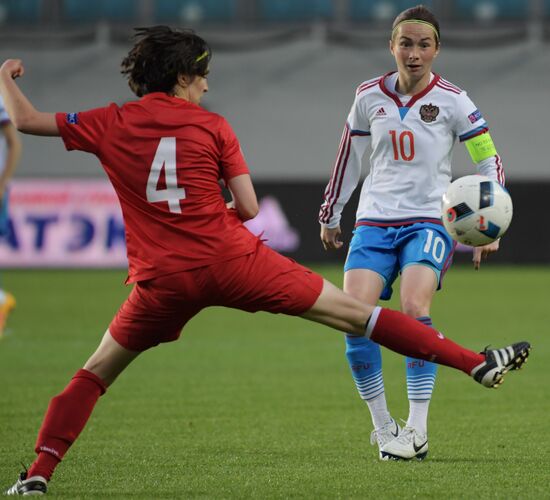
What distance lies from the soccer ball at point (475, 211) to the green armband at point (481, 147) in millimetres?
375

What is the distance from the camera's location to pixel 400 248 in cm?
618

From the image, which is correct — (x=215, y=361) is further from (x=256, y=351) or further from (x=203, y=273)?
(x=203, y=273)

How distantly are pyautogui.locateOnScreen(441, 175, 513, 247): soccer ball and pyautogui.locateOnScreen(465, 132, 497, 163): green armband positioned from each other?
1.23ft

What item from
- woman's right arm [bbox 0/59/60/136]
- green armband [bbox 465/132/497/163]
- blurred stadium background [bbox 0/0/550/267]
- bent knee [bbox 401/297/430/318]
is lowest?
blurred stadium background [bbox 0/0/550/267]

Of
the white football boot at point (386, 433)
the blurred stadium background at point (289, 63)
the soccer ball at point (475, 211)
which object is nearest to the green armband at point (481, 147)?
the soccer ball at point (475, 211)

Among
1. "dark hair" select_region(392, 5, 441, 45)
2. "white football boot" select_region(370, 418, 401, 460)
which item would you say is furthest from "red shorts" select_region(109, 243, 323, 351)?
"dark hair" select_region(392, 5, 441, 45)

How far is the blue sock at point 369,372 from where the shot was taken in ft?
20.2

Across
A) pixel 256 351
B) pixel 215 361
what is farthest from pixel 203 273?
pixel 256 351

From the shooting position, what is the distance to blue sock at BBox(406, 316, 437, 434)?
608 cm

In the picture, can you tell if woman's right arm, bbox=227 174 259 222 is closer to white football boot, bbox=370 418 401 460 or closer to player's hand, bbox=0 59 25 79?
player's hand, bbox=0 59 25 79

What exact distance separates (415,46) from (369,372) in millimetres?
1637

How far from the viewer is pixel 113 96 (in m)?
27.5

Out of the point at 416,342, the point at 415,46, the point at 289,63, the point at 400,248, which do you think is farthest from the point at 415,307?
the point at 289,63

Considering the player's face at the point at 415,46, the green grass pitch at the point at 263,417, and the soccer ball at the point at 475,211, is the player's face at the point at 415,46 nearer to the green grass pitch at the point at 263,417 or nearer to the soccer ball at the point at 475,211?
the soccer ball at the point at 475,211
